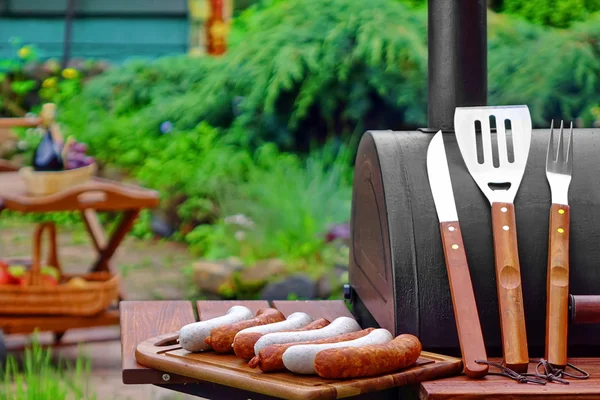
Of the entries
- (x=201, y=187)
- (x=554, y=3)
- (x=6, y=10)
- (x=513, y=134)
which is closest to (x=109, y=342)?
(x=201, y=187)

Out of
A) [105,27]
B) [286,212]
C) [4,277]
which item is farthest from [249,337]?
[105,27]

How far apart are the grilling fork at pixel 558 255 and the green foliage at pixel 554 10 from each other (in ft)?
18.7

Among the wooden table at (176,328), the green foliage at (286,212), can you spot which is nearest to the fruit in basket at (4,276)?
the green foliage at (286,212)

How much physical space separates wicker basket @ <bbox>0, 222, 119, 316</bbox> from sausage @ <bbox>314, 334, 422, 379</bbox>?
2.77m

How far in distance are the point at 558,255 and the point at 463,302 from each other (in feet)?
0.70

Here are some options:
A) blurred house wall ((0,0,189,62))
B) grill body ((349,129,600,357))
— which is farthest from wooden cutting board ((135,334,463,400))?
blurred house wall ((0,0,189,62))

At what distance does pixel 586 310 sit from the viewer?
1.75 meters

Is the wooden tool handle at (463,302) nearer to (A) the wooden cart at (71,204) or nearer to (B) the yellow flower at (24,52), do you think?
(A) the wooden cart at (71,204)

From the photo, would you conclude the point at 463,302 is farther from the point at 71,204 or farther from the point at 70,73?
the point at 70,73

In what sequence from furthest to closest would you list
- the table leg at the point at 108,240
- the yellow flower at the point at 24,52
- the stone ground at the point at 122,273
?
1. the yellow flower at the point at 24,52
2. the table leg at the point at 108,240
3. the stone ground at the point at 122,273

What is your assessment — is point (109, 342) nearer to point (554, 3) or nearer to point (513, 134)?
point (513, 134)

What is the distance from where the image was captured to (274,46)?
684 cm

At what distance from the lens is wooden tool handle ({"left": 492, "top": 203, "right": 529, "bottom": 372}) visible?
5.62 ft

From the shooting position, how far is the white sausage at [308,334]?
64.4 inches
